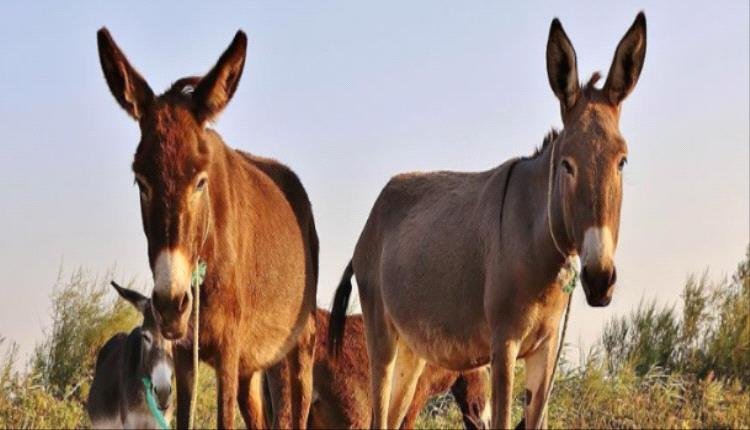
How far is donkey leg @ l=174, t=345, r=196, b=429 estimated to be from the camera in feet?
23.4

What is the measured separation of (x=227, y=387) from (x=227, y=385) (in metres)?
0.01

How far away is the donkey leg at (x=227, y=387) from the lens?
714cm

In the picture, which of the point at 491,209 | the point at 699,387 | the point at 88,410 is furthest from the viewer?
the point at 699,387

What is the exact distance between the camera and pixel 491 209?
783cm

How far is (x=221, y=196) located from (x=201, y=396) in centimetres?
490

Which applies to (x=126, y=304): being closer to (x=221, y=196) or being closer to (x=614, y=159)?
(x=221, y=196)

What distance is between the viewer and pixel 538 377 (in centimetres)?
744

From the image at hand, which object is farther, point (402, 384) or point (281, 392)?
point (402, 384)

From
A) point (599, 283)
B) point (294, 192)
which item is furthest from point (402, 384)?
point (599, 283)

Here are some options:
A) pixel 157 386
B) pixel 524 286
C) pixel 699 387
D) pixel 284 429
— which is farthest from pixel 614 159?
pixel 699 387

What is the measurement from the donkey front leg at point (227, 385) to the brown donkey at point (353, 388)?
3027 millimetres

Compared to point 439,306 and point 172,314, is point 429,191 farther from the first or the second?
point 172,314

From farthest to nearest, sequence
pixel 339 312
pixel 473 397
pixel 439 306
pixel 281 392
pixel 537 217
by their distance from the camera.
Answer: pixel 473 397, pixel 339 312, pixel 281 392, pixel 439 306, pixel 537 217

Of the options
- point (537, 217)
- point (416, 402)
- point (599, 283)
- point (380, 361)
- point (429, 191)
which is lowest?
point (416, 402)
